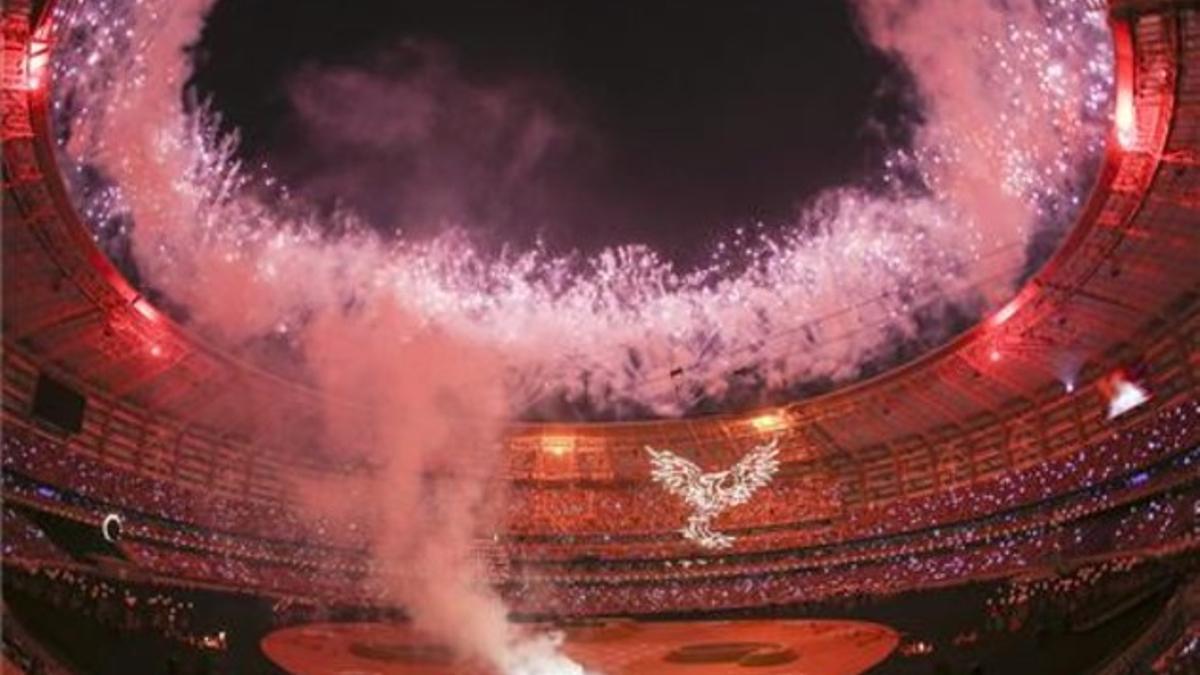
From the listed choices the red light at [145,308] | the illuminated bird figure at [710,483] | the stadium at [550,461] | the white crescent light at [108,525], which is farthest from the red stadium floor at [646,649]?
the red light at [145,308]

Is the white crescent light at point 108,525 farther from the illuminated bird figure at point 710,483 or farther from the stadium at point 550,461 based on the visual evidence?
the illuminated bird figure at point 710,483

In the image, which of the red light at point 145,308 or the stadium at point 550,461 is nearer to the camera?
the stadium at point 550,461

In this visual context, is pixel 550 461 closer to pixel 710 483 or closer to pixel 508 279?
pixel 710 483

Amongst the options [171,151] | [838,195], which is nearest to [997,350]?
[838,195]

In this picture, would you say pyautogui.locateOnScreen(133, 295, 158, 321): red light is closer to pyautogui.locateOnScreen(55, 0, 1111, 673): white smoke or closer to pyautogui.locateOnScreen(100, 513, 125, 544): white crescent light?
pyautogui.locateOnScreen(55, 0, 1111, 673): white smoke

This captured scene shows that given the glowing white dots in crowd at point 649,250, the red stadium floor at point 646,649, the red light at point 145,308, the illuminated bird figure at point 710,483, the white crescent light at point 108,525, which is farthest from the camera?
the illuminated bird figure at point 710,483

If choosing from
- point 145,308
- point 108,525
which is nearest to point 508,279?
point 145,308
